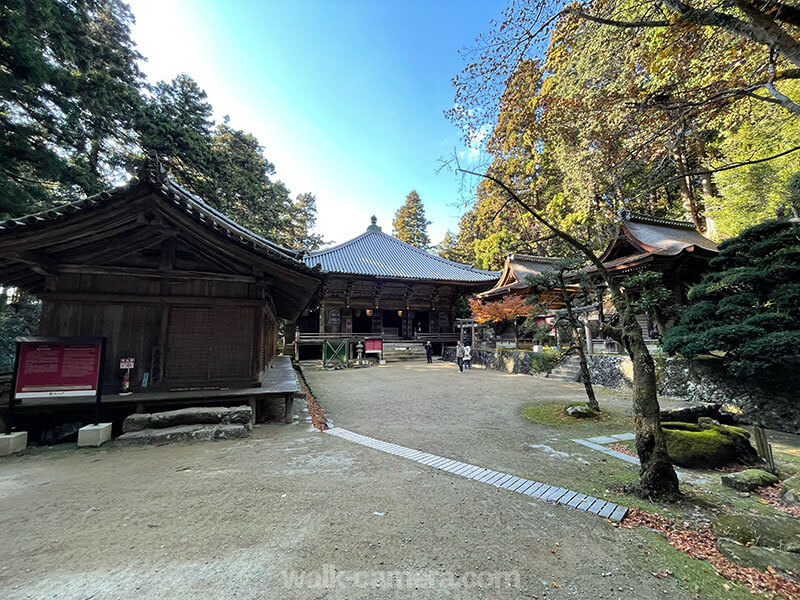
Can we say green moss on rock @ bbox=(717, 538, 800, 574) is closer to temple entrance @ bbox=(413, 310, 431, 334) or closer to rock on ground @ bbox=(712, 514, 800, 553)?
rock on ground @ bbox=(712, 514, 800, 553)

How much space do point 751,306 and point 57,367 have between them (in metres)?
13.2

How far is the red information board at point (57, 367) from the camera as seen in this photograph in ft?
14.9

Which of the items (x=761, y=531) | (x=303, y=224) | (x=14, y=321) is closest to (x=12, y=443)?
(x=761, y=531)

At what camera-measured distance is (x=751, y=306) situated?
283 inches

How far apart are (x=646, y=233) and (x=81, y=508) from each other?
681 inches

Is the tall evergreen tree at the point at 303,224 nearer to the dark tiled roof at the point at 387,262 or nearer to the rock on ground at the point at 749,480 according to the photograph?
the dark tiled roof at the point at 387,262

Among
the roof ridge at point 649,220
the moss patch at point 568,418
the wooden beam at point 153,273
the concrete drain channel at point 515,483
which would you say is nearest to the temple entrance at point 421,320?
the roof ridge at point 649,220

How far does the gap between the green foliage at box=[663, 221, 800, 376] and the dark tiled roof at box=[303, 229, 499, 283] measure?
14.6m

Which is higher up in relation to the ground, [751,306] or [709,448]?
[751,306]

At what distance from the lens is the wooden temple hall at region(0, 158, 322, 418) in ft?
16.9

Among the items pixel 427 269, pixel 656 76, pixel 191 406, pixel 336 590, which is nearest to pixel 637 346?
pixel 336 590

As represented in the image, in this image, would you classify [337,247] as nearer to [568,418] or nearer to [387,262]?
[387,262]

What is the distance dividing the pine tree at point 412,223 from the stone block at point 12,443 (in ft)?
120

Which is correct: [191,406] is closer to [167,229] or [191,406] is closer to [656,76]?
[167,229]
